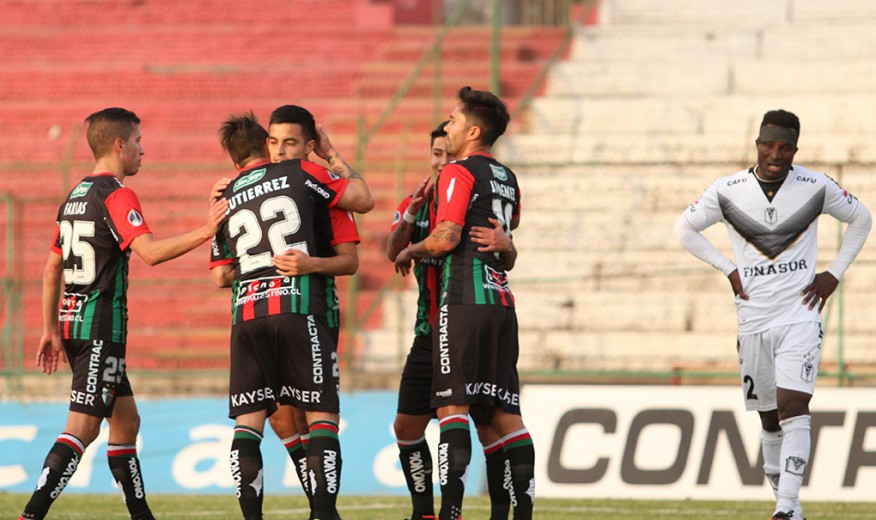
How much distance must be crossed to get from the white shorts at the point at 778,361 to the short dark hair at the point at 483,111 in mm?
2071

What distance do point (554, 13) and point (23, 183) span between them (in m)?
8.53

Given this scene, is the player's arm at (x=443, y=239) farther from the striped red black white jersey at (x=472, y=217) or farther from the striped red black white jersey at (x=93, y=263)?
the striped red black white jersey at (x=93, y=263)

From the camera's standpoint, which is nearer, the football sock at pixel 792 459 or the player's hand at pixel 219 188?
the player's hand at pixel 219 188

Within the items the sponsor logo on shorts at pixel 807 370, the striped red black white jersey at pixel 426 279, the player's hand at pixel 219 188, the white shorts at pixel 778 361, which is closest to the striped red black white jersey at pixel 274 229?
the player's hand at pixel 219 188

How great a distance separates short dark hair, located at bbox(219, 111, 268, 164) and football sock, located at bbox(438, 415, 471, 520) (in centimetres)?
183

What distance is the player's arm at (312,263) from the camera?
7.22m

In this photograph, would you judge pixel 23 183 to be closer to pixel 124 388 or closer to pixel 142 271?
pixel 142 271

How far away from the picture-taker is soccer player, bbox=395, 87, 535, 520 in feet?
24.7

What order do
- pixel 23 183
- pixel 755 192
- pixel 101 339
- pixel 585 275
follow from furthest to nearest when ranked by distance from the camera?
pixel 23 183
pixel 585 275
pixel 755 192
pixel 101 339

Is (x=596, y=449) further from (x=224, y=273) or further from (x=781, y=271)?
(x=224, y=273)

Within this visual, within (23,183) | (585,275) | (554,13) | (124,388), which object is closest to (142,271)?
(23,183)

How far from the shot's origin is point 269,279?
7.30 metres

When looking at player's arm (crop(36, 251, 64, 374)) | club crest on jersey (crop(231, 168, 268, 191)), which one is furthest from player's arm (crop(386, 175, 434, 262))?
player's arm (crop(36, 251, 64, 374))

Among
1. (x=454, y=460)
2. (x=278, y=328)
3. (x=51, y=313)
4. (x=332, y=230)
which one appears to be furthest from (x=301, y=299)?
(x=51, y=313)
